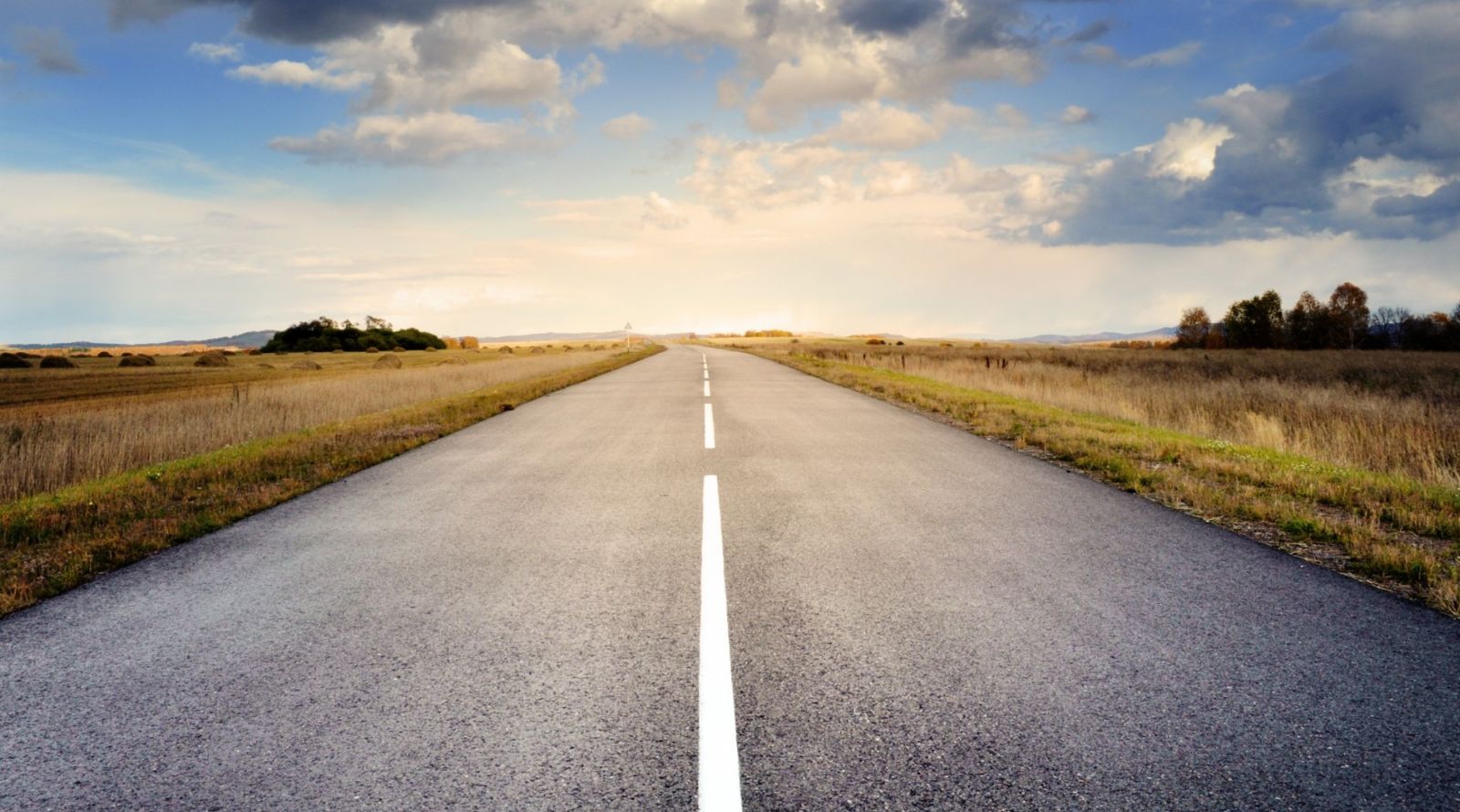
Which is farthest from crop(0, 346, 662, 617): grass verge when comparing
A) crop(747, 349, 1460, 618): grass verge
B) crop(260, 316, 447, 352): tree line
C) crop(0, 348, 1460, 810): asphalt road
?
crop(260, 316, 447, 352): tree line

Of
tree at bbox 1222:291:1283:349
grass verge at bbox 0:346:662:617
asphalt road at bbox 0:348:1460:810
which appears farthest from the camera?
tree at bbox 1222:291:1283:349

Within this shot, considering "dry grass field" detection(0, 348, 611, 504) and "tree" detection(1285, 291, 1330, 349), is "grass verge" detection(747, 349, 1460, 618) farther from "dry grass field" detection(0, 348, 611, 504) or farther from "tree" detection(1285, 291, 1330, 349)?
"tree" detection(1285, 291, 1330, 349)

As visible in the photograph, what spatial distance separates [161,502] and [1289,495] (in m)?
11.6

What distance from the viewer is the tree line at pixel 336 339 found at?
7562cm

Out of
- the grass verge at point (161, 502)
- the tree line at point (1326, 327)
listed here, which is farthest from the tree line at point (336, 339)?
the tree line at point (1326, 327)

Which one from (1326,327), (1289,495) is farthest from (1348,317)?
(1289,495)

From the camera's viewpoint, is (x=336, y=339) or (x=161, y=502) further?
(x=336, y=339)

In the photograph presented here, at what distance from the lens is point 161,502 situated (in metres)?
7.22

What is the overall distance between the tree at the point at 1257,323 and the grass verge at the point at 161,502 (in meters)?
100

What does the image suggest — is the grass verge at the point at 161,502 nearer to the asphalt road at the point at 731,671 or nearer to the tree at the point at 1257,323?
the asphalt road at the point at 731,671

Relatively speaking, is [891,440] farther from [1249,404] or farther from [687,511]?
[1249,404]

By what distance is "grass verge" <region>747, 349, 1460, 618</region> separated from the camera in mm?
4969

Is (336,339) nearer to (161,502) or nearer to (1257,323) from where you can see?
(161,502)

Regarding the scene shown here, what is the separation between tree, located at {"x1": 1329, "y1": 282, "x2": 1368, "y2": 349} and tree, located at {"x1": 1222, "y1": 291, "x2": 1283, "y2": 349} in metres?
5.48
